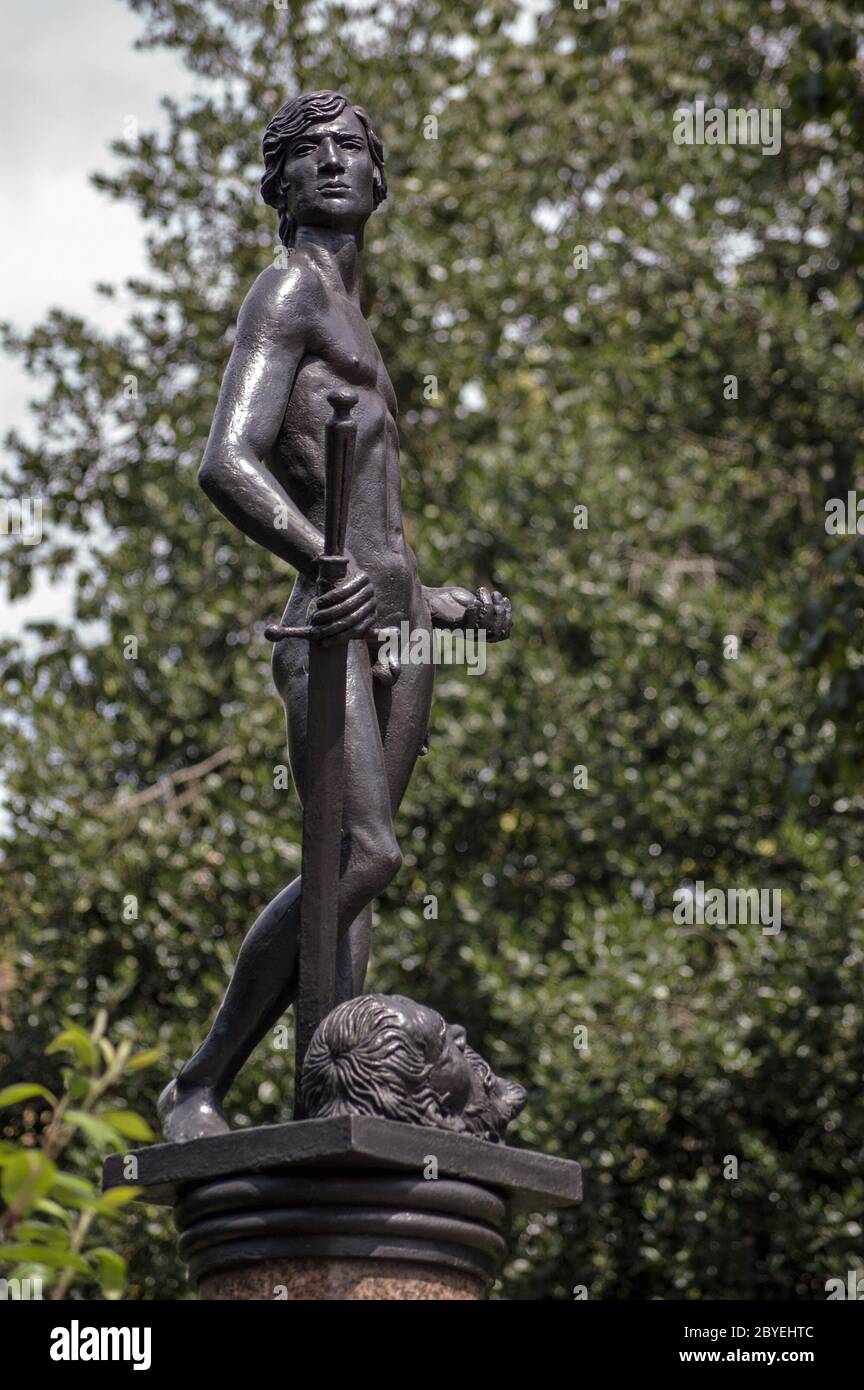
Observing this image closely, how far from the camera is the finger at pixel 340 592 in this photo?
14.1ft

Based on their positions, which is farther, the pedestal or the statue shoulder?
the statue shoulder

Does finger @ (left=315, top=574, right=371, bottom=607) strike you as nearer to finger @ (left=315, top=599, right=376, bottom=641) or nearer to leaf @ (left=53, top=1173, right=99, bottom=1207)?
finger @ (left=315, top=599, right=376, bottom=641)

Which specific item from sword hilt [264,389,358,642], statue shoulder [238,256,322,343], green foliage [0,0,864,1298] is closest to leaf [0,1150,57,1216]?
sword hilt [264,389,358,642]

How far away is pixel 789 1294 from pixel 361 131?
22.5 feet

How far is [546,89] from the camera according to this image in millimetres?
13656

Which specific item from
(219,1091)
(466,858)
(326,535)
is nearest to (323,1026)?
(219,1091)

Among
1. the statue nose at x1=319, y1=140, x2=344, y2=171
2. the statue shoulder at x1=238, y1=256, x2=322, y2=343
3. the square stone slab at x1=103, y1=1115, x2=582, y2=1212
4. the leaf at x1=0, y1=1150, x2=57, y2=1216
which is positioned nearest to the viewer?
the leaf at x1=0, y1=1150, x2=57, y2=1216

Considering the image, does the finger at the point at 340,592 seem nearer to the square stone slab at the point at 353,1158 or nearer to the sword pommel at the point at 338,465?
the sword pommel at the point at 338,465

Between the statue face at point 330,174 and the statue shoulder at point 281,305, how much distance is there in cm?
21

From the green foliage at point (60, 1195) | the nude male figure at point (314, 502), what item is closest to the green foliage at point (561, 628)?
the nude male figure at point (314, 502)

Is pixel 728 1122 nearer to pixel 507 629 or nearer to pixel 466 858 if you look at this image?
pixel 466 858

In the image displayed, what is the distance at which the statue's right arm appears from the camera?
454 centimetres

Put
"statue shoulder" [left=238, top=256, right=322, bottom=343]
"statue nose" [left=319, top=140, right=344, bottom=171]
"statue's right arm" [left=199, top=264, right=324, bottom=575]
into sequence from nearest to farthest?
1. "statue's right arm" [left=199, top=264, right=324, bottom=575]
2. "statue shoulder" [left=238, top=256, right=322, bottom=343]
3. "statue nose" [left=319, top=140, right=344, bottom=171]

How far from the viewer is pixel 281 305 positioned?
15.8ft
